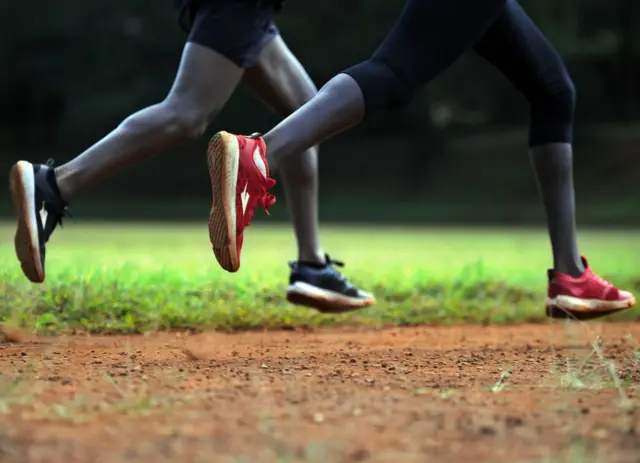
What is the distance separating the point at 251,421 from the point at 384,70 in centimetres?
145

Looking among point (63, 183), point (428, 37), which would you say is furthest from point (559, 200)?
point (63, 183)

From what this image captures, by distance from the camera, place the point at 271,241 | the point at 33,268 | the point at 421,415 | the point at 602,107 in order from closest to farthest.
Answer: the point at 421,415 < the point at 33,268 < the point at 271,241 < the point at 602,107

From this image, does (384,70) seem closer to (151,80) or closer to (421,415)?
(421,415)

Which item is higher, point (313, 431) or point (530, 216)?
point (530, 216)

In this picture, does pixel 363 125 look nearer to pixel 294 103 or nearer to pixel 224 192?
pixel 294 103

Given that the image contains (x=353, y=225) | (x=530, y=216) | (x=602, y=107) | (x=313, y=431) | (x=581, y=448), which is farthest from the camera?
(x=602, y=107)

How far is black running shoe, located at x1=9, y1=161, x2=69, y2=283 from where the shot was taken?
313 cm

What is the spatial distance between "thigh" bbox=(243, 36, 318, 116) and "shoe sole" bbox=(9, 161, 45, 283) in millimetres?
1092

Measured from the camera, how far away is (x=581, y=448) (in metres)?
1.60

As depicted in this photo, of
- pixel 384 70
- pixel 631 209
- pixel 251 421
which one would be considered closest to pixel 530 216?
pixel 631 209

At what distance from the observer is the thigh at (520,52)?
11.8 feet

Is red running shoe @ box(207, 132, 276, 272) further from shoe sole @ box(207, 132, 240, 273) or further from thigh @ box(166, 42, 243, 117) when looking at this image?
thigh @ box(166, 42, 243, 117)

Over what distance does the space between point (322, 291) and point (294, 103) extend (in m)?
0.82

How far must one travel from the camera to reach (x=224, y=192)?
2729mm
